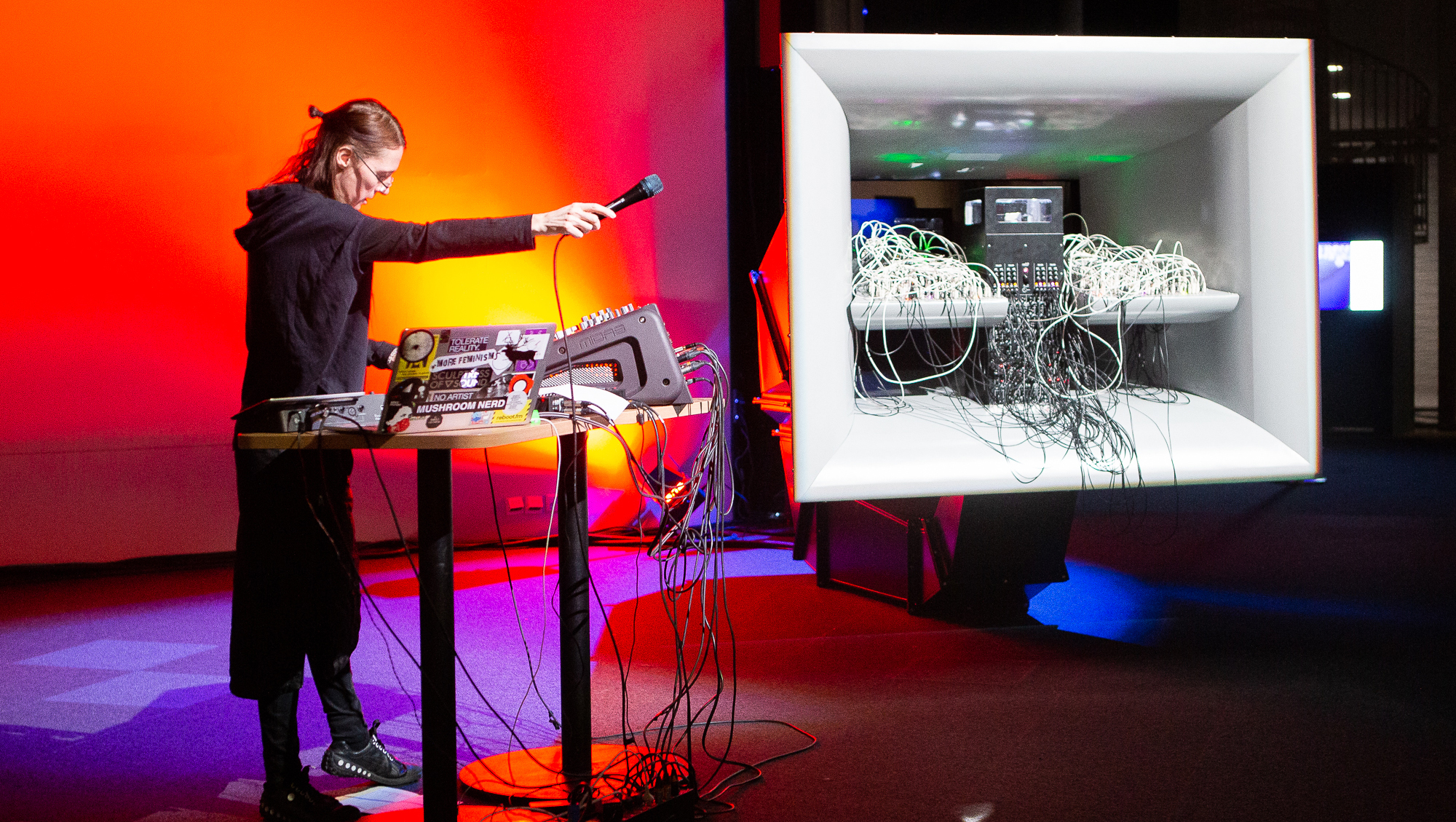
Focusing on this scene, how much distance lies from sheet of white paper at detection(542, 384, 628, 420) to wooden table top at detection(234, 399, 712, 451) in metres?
0.03

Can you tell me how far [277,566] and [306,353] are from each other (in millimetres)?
373

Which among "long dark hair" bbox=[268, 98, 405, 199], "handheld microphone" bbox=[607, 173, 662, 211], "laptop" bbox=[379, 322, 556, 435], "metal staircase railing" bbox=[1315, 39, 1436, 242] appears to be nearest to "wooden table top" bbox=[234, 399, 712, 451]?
"laptop" bbox=[379, 322, 556, 435]

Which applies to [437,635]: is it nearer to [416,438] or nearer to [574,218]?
[416,438]

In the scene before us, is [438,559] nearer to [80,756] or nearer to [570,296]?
[80,756]

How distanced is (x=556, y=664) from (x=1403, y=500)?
4112mm

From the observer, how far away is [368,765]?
67.2 inches

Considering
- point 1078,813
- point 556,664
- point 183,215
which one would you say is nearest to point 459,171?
point 183,215

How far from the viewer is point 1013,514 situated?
2.60 m

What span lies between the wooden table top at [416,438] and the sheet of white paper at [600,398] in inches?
1.1

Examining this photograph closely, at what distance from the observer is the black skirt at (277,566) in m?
1.50

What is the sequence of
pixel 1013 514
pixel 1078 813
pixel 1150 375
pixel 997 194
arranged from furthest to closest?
1. pixel 1013 514
2. pixel 1150 375
3. pixel 997 194
4. pixel 1078 813

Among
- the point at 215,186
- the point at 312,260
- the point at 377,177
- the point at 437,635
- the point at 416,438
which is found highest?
the point at 215,186

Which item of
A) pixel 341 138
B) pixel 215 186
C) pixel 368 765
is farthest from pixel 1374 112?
pixel 215 186

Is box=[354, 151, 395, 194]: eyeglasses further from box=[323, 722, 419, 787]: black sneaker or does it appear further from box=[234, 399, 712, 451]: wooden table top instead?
box=[323, 722, 419, 787]: black sneaker
